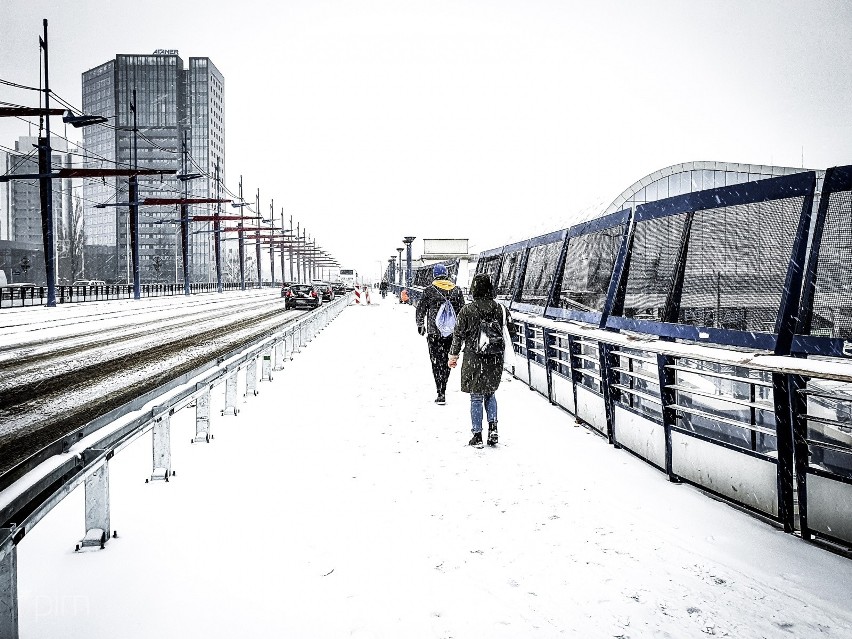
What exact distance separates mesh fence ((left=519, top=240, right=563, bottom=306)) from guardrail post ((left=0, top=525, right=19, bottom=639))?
27.6 ft

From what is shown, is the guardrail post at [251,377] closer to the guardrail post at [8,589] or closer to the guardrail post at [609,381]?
the guardrail post at [609,381]

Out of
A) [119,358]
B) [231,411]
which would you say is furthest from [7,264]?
[231,411]

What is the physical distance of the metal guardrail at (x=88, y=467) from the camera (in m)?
2.43

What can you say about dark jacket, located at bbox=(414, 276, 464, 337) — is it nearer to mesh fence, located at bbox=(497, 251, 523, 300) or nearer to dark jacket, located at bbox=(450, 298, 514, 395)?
dark jacket, located at bbox=(450, 298, 514, 395)

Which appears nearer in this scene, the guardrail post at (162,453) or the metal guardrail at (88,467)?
the metal guardrail at (88,467)

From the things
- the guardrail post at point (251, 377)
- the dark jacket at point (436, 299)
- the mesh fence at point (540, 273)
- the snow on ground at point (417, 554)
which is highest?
the mesh fence at point (540, 273)

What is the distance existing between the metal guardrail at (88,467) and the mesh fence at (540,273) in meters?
6.04

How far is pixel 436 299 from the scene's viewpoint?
8.91 meters

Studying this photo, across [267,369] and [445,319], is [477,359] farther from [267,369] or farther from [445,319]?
[267,369]

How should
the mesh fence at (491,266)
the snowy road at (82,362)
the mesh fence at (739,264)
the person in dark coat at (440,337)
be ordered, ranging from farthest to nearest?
the mesh fence at (491,266) < the person in dark coat at (440,337) < the snowy road at (82,362) < the mesh fence at (739,264)

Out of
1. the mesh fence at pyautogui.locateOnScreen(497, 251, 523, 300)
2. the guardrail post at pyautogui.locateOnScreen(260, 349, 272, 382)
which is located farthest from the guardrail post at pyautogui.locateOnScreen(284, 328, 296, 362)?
the mesh fence at pyautogui.locateOnScreen(497, 251, 523, 300)

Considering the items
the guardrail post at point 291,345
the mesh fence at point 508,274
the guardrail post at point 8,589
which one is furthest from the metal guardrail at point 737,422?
the guardrail post at point 291,345

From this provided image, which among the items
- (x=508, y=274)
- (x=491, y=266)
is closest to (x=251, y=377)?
(x=508, y=274)

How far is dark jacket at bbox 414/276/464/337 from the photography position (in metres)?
8.59
